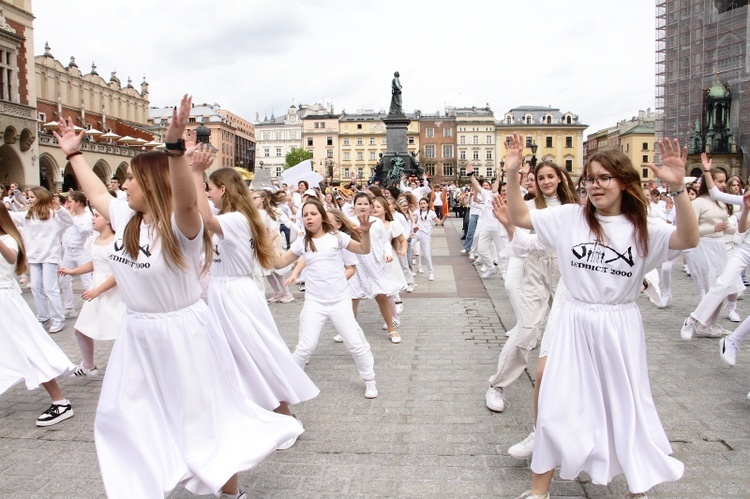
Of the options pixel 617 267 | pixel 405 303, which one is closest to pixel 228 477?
pixel 617 267

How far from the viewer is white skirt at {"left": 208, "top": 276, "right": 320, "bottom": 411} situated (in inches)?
165

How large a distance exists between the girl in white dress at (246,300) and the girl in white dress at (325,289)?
0.61m

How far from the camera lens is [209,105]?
120 metres

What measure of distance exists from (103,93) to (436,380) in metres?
69.7

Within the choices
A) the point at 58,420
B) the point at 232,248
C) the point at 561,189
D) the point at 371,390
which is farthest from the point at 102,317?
the point at 561,189

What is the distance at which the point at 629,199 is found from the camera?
3.40m

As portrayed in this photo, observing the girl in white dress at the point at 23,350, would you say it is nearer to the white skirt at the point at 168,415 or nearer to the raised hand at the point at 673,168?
the white skirt at the point at 168,415

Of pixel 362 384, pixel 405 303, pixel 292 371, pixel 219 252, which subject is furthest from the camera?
pixel 405 303

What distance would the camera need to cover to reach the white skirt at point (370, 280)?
303 inches

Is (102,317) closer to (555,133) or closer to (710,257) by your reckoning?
(710,257)

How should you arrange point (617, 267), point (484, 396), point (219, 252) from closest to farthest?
point (617, 267)
point (219, 252)
point (484, 396)

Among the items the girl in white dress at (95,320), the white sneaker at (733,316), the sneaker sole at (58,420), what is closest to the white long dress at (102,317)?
the girl in white dress at (95,320)

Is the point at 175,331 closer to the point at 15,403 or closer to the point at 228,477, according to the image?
the point at 228,477

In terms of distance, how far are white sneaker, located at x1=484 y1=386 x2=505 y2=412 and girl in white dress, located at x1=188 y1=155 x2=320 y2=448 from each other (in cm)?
149
